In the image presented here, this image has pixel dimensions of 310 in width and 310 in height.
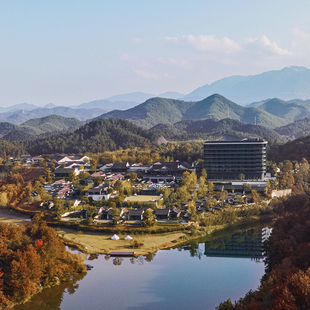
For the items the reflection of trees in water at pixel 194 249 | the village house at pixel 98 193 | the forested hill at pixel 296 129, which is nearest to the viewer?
the reflection of trees in water at pixel 194 249

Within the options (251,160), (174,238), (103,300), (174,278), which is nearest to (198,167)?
(251,160)

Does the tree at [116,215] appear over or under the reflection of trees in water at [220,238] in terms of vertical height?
over

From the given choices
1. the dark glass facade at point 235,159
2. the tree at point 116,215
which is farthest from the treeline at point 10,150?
the tree at point 116,215

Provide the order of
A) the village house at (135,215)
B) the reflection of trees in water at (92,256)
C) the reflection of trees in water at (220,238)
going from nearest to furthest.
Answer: the reflection of trees in water at (92,256), the reflection of trees in water at (220,238), the village house at (135,215)

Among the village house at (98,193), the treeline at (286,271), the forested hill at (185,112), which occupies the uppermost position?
the forested hill at (185,112)

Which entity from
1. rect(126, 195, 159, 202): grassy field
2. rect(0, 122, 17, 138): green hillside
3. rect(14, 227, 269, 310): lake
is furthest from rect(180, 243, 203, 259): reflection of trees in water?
rect(0, 122, 17, 138): green hillside

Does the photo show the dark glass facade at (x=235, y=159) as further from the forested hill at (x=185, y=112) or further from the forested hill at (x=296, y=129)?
the forested hill at (x=185, y=112)
